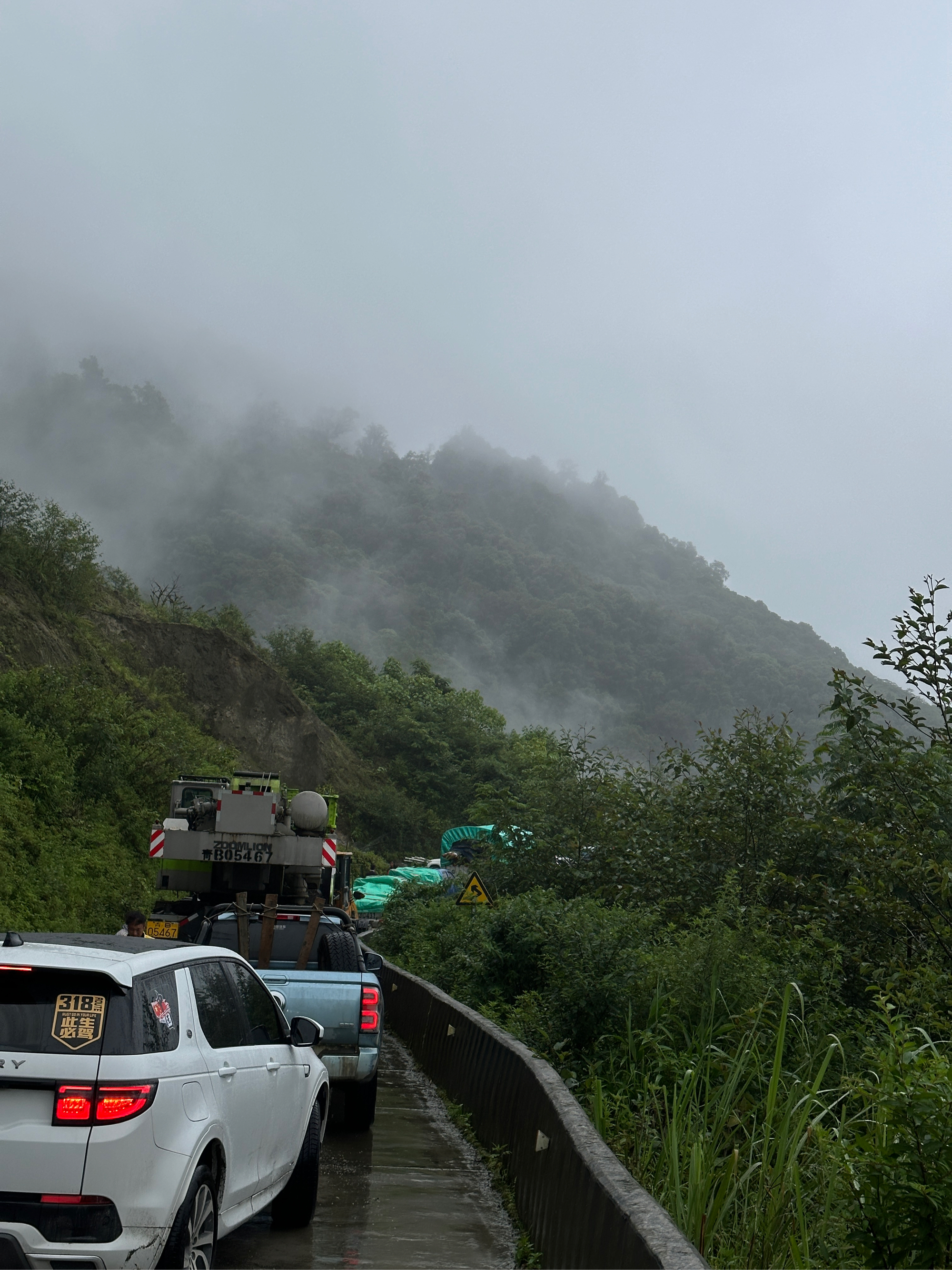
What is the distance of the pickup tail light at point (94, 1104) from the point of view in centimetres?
459

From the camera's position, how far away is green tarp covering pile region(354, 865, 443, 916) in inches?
1553

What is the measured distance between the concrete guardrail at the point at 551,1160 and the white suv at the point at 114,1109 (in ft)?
5.37

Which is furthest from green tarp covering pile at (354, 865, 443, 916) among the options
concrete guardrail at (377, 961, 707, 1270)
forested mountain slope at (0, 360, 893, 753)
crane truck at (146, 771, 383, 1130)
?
forested mountain slope at (0, 360, 893, 753)

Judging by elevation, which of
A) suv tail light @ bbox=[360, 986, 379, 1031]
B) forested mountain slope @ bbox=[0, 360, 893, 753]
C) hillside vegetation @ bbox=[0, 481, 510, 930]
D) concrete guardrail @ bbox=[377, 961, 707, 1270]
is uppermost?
forested mountain slope @ bbox=[0, 360, 893, 753]

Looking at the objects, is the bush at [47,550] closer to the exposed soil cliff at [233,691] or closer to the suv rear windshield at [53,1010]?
the exposed soil cliff at [233,691]

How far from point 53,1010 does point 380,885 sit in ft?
126

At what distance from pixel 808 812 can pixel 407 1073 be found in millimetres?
6896

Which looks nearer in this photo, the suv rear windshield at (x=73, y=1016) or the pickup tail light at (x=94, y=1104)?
the pickup tail light at (x=94, y=1104)

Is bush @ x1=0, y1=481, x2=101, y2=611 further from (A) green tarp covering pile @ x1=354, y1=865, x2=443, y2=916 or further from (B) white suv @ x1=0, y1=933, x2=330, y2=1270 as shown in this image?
(B) white suv @ x1=0, y1=933, x2=330, y2=1270

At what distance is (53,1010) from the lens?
190 inches

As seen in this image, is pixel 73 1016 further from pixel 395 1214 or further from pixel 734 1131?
pixel 734 1131

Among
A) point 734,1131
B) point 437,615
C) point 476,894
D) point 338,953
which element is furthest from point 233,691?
point 437,615

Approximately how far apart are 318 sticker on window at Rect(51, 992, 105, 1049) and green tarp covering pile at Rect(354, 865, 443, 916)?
30.5m

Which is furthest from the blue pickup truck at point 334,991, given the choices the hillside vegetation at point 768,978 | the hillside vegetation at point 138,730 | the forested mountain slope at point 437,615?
the forested mountain slope at point 437,615
